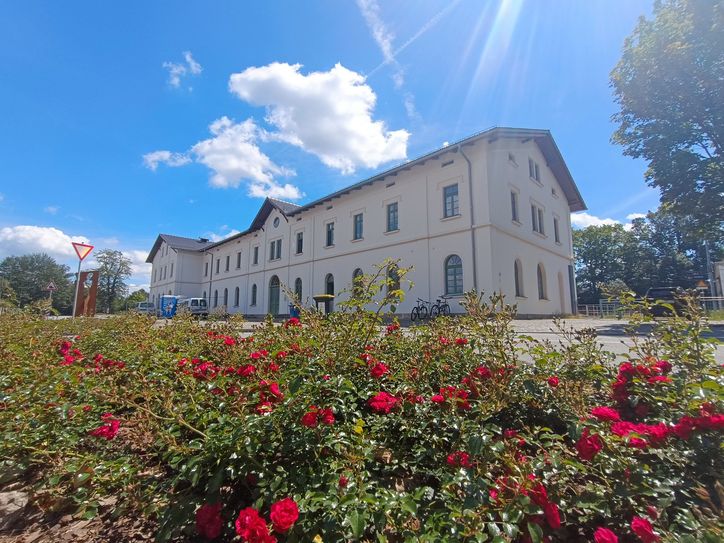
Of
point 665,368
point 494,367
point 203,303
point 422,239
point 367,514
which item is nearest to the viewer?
point 367,514

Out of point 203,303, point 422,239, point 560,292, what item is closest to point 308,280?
point 422,239

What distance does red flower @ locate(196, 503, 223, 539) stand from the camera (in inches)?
53.6

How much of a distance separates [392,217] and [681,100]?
14055mm

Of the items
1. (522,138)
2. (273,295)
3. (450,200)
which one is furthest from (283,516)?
(273,295)

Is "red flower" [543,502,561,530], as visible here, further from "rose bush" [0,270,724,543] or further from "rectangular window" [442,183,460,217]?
"rectangular window" [442,183,460,217]

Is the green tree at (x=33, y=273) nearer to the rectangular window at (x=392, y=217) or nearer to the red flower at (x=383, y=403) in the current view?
the rectangular window at (x=392, y=217)

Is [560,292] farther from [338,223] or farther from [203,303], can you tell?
[203,303]

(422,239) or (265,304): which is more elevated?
(422,239)

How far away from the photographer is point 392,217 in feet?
67.6

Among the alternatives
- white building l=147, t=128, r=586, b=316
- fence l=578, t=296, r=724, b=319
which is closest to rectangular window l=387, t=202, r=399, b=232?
white building l=147, t=128, r=586, b=316

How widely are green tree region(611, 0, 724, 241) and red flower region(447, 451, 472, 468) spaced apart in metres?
21.1

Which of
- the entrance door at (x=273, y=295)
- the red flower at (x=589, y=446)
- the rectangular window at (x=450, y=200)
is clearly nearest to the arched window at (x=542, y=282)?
the rectangular window at (x=450, y=200)

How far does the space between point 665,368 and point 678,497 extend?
1.12 meters

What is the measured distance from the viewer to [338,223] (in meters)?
23.7
